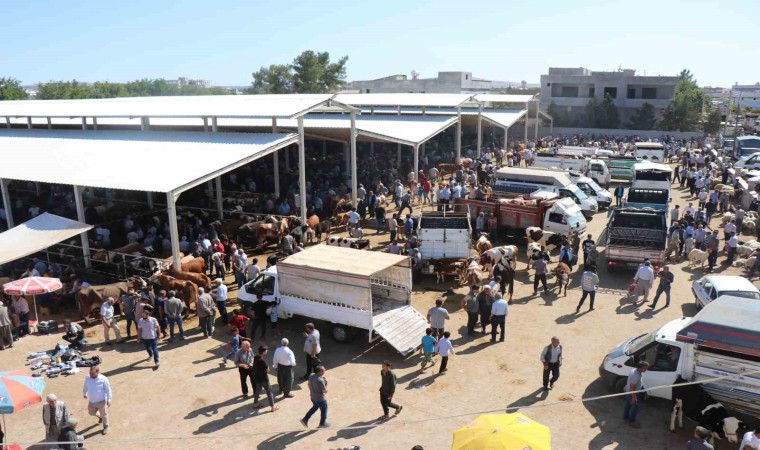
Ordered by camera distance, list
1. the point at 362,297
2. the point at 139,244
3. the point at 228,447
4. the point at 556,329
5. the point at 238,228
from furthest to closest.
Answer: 1. the point at 238,228
2. the point at 139,244
3. the point at 556,329
4. the point at 362,297
5. the point at 228,447

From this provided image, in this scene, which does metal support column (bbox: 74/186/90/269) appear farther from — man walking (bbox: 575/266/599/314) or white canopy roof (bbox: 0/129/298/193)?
man walking (bbox: 575/266/599/314)

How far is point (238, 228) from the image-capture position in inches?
847

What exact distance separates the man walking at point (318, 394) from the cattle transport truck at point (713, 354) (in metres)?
5.55

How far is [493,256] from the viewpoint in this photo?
17.5m

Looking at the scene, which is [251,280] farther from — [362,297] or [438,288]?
[438,288]

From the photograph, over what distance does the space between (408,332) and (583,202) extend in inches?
575

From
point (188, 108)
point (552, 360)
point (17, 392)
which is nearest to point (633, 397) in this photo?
point (552, 360)

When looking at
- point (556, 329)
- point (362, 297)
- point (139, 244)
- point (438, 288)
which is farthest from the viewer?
point (139, 244)

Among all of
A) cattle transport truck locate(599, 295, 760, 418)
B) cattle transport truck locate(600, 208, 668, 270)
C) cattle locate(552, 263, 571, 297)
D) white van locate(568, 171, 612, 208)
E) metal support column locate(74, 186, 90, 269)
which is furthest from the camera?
white van locate(568, 171, 612, 208)

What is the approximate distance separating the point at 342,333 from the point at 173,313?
4052mm

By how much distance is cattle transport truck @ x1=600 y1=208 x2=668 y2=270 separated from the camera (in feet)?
58.1

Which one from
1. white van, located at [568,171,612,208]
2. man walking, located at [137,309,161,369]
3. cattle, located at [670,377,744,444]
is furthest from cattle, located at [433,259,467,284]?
white van, located at [568,171,612,208]

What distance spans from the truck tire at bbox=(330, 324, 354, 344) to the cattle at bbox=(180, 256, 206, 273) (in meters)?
5.82

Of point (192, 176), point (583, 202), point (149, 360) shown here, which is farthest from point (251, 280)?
point (583, 202)
